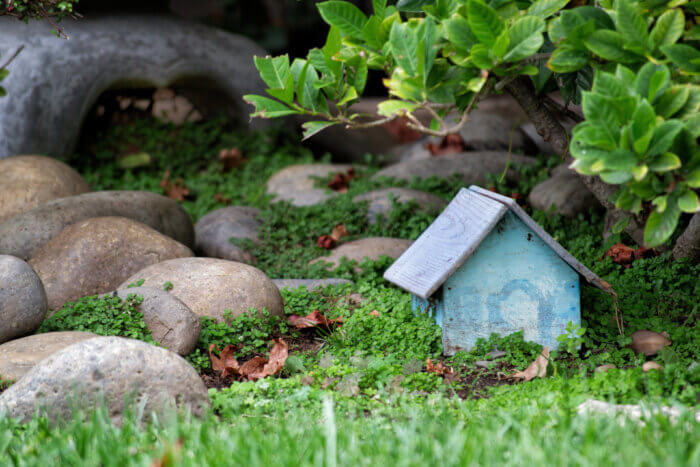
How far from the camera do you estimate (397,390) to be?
3.24m

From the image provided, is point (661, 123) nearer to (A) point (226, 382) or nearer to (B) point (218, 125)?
(A) point (226, 382)

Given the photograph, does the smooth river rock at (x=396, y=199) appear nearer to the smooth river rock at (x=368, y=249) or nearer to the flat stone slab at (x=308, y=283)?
the smooth river rock at (x=368, y=249)

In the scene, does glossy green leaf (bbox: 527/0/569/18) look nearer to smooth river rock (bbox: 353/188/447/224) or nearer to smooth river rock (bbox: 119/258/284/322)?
smooth river rock (bbox: 119/258/284/322)

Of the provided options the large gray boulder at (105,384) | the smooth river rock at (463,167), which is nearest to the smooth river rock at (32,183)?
the smooth river rock at (463,167)

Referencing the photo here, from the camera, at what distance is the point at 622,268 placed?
461 cm

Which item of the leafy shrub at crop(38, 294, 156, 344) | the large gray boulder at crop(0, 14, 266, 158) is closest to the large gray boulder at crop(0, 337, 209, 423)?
the leafy shrub at crop(38, 294, 156, 344)

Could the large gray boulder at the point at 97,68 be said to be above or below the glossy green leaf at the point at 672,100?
below

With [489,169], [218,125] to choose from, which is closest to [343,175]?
[489,169]

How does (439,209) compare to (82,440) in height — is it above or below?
below

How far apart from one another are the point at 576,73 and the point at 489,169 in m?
3.44

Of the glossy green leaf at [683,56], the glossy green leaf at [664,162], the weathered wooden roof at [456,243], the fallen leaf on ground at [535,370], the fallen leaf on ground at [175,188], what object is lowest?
the fallen leaf on ground at [175,188]

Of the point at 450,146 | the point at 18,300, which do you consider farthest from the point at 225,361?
the point at 450,146

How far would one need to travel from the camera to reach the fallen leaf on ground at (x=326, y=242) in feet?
18.8

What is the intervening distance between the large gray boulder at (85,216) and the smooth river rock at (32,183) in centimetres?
65
